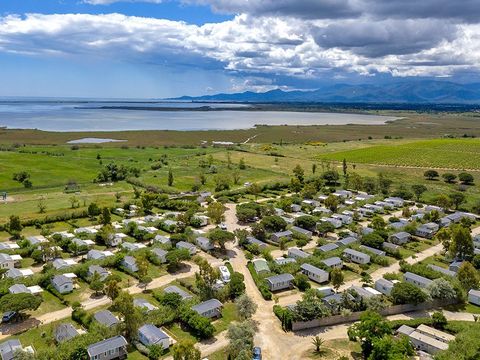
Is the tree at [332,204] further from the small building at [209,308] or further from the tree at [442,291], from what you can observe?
the small building at [209,308]

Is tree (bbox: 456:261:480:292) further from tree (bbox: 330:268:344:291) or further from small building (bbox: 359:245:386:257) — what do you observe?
tree (bbox: 330:268:344:291)

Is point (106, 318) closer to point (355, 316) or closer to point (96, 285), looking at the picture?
point (96, 285)

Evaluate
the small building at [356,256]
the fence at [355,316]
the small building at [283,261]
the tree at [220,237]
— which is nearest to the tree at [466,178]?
the small building at [356,256]

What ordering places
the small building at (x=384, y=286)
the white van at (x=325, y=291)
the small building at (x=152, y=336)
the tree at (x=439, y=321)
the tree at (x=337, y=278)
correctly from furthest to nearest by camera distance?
the tree at (x=337, y=278) < the small building at (x=384, y=286) < the white van at (x=325, y=291) < the tree at (x=439, y=321) < the small building at (x=152, y=336)

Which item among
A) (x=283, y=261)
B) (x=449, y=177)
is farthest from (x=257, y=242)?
(x=449, y=177)

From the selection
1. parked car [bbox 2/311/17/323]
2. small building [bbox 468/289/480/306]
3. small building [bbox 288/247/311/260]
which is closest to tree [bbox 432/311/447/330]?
small building [bbox 468/289/480/306]
